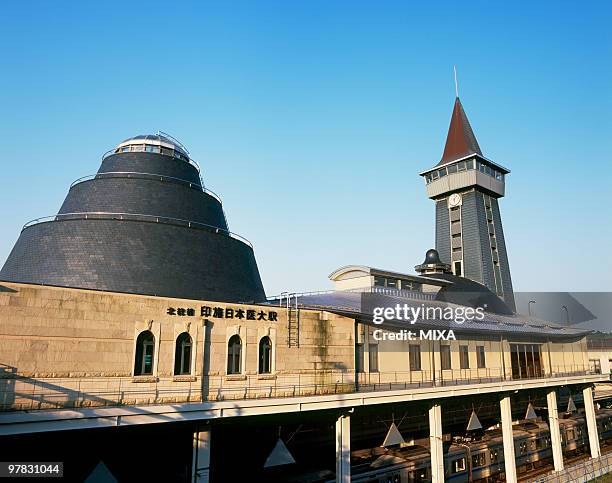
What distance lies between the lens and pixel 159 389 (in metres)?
18.9

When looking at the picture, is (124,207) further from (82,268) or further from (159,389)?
(159,389)

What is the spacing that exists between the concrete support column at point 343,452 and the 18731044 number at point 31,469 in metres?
12.6

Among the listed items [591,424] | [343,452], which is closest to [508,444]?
[591,424]

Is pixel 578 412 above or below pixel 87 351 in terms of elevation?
below

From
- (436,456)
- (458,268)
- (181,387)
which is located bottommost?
(436,456)

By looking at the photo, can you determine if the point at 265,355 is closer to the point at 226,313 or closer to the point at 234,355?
the point at 234,355

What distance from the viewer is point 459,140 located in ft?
223

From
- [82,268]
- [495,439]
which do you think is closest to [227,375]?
[82,268]

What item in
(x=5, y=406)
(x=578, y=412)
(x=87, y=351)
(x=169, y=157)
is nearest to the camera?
(x=5, y=406)

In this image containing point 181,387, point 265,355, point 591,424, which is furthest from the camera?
point 591,424

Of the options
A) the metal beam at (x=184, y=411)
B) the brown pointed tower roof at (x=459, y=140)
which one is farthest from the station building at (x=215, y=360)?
the brown pointed tower roof at (x=459, y=140)

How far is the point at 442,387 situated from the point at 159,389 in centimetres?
1760

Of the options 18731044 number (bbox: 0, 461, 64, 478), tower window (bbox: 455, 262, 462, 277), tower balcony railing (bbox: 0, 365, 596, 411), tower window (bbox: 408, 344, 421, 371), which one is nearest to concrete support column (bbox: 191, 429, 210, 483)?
tower balcony railing (bbox: 0, 365, 596, 411)

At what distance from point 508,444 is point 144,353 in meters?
28.2
